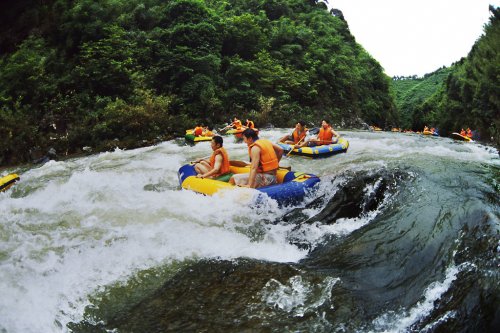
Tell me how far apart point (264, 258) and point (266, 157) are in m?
2.30

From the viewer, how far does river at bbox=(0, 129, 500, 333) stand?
291cm

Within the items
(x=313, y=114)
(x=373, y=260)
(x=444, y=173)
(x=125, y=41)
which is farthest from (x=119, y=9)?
(x=373, y=260)

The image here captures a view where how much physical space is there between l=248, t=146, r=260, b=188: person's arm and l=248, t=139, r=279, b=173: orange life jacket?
3.1 inches

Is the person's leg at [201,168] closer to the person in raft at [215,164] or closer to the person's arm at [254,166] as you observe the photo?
the person in raft at [215,164]

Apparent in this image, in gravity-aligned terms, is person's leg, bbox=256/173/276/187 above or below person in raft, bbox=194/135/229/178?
below

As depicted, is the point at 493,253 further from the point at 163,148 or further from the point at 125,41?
the point at 125,41

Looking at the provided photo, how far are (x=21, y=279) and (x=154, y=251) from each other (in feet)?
4.08

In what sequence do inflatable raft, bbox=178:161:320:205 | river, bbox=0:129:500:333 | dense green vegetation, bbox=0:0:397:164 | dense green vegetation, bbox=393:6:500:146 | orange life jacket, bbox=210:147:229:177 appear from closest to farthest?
1. river, bbox=0:129:500:333
2. inflatable raft, bbox=178:161:320:205
3. orange life jacket, bbox=210:147:229:177
4. dense green vegetation, bbox=393:6:500:146
5. dense green vegetation, bbox=0:0:397:164

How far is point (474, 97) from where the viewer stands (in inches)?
798

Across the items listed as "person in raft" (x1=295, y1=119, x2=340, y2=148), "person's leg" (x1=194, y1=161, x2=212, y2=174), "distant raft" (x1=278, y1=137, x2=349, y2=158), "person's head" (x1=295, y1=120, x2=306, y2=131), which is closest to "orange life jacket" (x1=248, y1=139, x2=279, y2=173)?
"person's leg" (x1=194, y1=161, x2=212, y2=174)

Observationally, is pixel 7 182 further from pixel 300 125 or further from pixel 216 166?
pixel 300 125

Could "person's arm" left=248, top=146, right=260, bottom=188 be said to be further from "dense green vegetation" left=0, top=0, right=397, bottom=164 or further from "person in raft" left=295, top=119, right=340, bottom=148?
"dense green vegetation" left=0, top=0, right=397, bottom=164

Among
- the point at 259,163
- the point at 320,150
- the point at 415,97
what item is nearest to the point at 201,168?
the point at 259,163

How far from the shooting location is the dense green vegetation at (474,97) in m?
12.0
